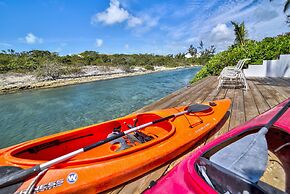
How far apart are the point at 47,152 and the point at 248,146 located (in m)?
2.12

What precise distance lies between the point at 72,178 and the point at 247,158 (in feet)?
4.45

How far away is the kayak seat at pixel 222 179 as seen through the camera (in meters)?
0.87

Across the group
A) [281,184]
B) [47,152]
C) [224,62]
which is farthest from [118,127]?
[224,62]

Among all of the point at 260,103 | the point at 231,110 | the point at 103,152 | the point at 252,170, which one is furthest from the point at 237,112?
the point at 252,170

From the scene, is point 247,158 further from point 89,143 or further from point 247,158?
point 89,143

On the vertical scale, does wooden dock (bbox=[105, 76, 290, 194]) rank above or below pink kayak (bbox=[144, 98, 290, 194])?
below

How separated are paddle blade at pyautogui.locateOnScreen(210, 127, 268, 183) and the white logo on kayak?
1.15m

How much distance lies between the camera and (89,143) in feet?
7.83

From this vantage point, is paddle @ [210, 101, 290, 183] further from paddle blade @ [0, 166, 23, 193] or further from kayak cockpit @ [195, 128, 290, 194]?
paddle blade @ [0, 166, 23, 193]

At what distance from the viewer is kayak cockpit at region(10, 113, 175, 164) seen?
5.91 feet

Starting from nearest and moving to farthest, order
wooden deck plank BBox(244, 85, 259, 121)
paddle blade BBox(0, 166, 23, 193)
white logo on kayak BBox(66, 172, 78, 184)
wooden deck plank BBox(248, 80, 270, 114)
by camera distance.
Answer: paddle blade BBox(0, 166, 23, 193) < white logo on kayak BBox(66, 172, 78, 184) < wooden deck plank BBox(244, 85, 259, 121) < wooden deck plank BBox(248, 80, 270, 114)

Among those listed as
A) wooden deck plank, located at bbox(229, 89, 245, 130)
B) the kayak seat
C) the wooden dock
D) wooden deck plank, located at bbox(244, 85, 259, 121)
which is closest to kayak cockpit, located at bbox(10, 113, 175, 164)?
the wooden dock

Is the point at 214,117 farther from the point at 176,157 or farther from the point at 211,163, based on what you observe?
the point at 211,163

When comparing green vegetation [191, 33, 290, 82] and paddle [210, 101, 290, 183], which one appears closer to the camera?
paddle [210, 101, 290, 183]
